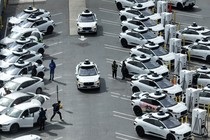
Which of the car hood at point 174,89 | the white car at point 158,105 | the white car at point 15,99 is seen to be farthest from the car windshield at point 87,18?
the white car at point 158,105

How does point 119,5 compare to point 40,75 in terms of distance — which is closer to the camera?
point 40,75

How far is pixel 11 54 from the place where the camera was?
65750 mm

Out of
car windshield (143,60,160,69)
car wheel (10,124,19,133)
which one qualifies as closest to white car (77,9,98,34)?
car windshield (143,60,160,69)

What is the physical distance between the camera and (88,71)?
61688 millimetres

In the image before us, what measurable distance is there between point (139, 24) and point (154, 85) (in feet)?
46.1

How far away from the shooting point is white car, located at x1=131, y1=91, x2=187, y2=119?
54.8 metres

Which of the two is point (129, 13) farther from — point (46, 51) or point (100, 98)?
point (100, 98)

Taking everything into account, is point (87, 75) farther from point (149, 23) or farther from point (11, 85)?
point (149, 23)

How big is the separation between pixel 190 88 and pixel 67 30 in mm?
21363

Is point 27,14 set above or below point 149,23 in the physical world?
above

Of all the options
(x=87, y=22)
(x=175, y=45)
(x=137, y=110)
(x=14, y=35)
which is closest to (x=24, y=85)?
(x=137, y=110)

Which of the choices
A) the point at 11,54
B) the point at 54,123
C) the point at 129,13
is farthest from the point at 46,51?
the point at 54,123

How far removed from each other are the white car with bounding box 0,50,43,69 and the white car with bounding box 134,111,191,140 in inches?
587

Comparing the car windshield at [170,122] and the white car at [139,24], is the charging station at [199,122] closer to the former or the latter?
the car windshield at [170,122]
